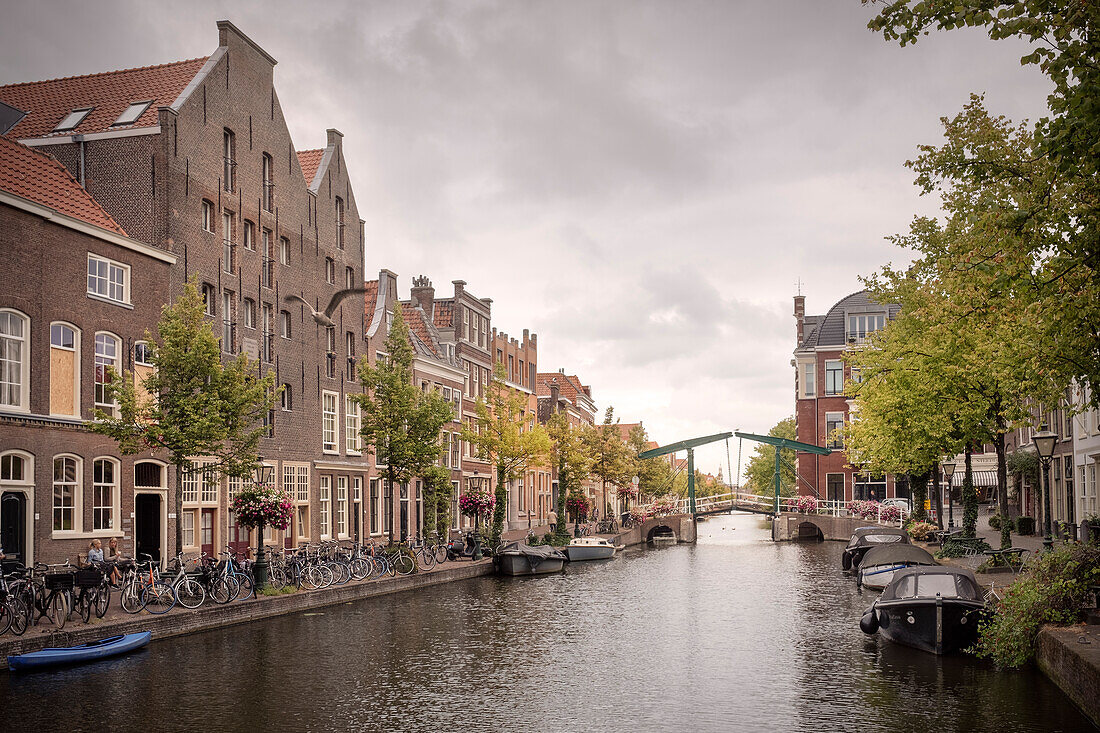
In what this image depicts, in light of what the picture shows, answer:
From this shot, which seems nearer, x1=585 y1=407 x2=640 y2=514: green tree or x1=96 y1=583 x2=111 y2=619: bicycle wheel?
x1=96 y1=583 x2=111 y2=619: bicycle wheel

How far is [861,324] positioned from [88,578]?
75.5 m

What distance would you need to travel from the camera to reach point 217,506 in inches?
1485

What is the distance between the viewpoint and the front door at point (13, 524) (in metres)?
27.4

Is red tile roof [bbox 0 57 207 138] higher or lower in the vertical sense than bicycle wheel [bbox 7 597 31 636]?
higher

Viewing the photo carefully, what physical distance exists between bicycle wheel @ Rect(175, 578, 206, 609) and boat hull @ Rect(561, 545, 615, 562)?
93.2 feet

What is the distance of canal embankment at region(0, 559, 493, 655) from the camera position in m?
20.4

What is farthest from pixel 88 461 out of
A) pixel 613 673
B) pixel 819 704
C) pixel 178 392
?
pixel 819 704

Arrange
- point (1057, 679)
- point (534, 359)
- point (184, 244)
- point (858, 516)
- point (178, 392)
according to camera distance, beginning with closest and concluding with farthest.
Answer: point (1057, 679) < point (178, 392) < point (184, 244) < point (858, 516) < point (534, 359)

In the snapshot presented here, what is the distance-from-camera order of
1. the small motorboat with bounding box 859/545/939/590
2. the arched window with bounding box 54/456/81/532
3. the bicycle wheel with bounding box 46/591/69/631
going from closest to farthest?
the bicycle wheel with bounding box 46/591/69/631, the arched window with bounding box 54/456/81/532, the small motorboat with bounding box 859/545/939/590

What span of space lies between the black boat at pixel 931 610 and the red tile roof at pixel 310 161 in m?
33.9

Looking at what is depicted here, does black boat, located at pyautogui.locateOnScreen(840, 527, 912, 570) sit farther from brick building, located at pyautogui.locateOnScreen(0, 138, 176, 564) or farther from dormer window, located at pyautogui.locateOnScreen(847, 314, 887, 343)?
dormer window, located at pyautogui.locateOnScreen(847, 314, 887, 343)

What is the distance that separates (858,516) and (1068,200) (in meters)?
59.6

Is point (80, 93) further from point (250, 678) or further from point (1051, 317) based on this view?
point (1051, 317)

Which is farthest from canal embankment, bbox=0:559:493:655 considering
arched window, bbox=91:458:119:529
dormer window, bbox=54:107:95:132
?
dormer window, bbox=54:107:95:132
